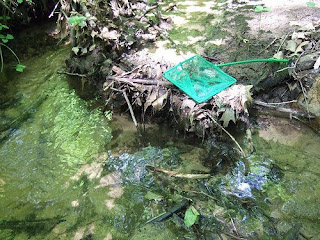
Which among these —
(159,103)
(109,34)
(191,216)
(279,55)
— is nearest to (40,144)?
(159,103)

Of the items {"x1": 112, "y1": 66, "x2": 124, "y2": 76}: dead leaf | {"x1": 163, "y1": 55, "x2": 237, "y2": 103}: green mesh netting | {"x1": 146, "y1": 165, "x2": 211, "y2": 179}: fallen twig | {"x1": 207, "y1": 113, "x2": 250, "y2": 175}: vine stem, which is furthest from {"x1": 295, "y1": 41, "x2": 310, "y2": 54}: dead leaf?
{"x1": 112, "y1": 66, "x2": 124, "y2": 76}: dead leaf

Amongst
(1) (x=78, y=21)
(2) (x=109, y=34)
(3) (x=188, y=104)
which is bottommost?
(3) (x=188, y=104)

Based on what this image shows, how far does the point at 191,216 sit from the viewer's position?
223 cm

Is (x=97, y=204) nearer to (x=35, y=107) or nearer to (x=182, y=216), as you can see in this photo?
(x=182, y=216)

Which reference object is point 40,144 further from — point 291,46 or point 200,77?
point 291,46

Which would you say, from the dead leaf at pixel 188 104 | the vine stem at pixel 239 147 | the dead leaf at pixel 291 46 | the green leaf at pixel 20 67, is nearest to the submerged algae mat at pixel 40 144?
the green leaf at pixel 20 67

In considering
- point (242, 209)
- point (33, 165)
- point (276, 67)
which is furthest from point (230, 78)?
point (33, 165)

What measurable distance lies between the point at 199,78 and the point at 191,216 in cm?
150

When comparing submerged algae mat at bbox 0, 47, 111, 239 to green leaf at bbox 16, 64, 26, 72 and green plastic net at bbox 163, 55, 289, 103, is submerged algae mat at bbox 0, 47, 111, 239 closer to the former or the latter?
green leaf at bbox 16, 64, 26, 72

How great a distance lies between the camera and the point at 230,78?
3047 mm

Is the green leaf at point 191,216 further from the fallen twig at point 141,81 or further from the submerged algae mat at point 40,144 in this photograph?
the fallen twig at point 141,81

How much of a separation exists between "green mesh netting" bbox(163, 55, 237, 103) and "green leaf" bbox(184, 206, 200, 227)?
1065mm

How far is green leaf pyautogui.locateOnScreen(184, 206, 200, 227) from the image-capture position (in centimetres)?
220

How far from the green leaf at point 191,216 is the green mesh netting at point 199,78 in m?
1.07
